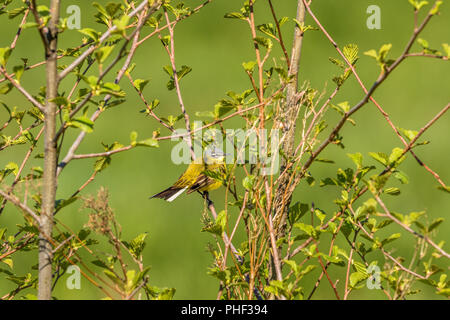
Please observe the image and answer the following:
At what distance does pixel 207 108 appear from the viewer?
309 inches

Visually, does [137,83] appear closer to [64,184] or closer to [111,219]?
[111,219]

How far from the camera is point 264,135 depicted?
8.76 feet

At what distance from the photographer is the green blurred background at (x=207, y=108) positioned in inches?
223

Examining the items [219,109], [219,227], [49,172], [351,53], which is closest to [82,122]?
[49,172]

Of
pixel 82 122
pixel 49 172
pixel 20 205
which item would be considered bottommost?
pixel 20 205

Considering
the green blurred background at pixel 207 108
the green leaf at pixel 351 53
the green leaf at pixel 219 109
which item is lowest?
the green leaf at pixel 219 109

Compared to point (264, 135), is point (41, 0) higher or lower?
higher

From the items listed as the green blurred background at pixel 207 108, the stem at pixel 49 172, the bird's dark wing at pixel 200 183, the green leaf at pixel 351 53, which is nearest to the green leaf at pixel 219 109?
the stem at pixel 49 172

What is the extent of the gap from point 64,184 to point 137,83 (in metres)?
3.53

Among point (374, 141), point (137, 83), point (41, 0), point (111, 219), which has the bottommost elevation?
point (111, 219)

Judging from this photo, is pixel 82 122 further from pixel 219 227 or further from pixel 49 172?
pixel 219 227

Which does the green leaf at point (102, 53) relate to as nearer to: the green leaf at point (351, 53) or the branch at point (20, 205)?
the branch at point (20, 205)

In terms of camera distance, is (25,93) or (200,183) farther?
(200,183)
